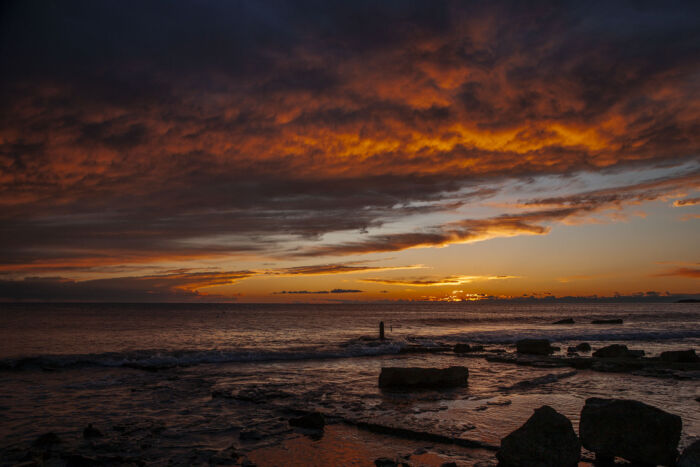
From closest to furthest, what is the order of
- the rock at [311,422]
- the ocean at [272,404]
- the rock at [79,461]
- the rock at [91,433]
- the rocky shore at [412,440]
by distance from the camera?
the rocky shore at [412,440]
the rock at [79,461]
the ocean at [272,404]
the rock at [91,433]
the rock at [311,422]

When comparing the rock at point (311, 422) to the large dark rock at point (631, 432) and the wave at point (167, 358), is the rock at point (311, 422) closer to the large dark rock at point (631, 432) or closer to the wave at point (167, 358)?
the large dark rock at point (631, 432)

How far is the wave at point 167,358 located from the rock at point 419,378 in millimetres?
13403

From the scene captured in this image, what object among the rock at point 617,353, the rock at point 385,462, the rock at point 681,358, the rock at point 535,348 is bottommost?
the rock at point 535,348

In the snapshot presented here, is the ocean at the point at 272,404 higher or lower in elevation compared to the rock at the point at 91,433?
lower

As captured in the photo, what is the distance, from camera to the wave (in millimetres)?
24531

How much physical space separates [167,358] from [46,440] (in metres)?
19.2

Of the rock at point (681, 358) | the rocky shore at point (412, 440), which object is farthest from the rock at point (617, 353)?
the rocky shore at point (412, 440)

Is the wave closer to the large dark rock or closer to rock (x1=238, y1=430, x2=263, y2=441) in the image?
rock (x1=238, y1=430, x2=263, y2=441)

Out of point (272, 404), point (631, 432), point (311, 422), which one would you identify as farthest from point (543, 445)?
point (272, 404)

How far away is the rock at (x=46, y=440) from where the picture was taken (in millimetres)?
10494

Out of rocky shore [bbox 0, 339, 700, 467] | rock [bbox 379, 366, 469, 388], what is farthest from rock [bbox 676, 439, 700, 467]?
rock [bbox 379, 366, 469, 388]

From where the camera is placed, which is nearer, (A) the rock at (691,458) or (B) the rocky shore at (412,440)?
(A) the rock at (691,458)

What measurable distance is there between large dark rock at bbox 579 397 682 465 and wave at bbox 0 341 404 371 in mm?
22652

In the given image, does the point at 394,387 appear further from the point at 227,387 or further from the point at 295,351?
the point at 295,351
